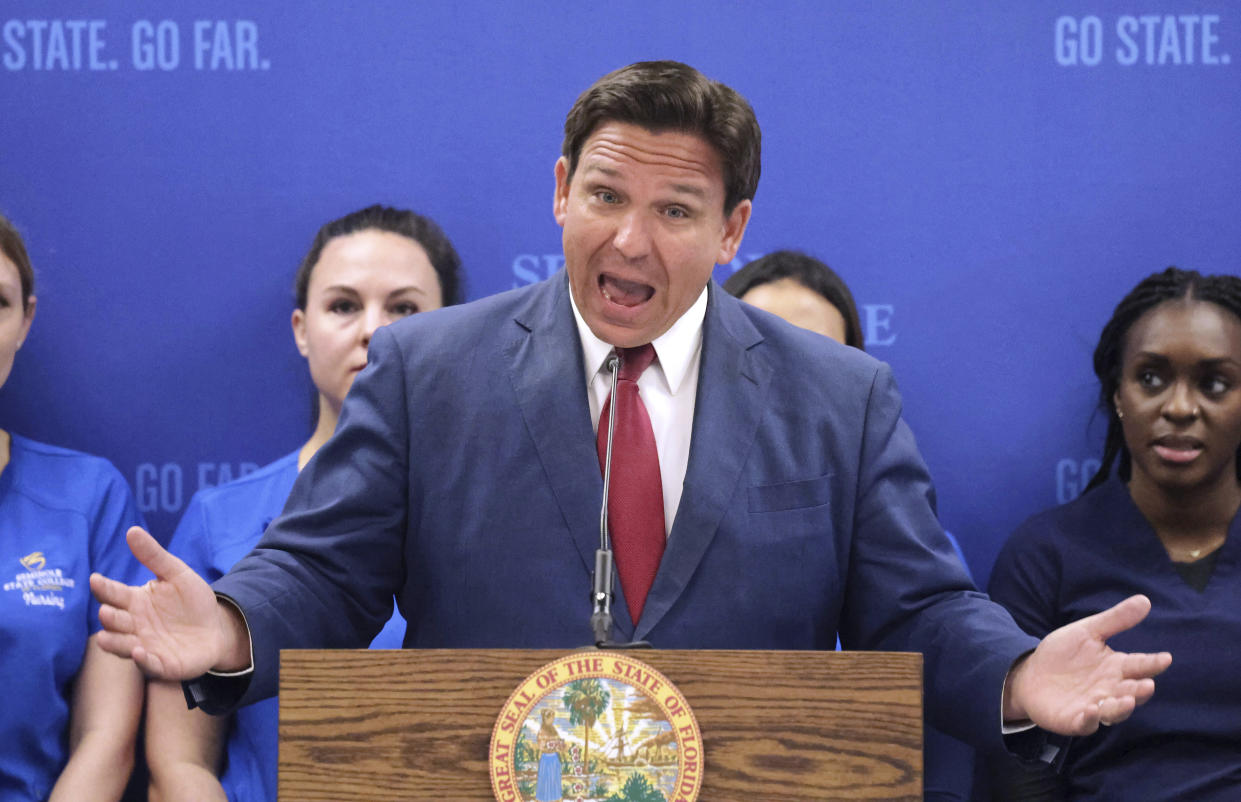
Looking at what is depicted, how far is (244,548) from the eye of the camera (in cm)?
238

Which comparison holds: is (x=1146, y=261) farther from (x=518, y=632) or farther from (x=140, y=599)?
(x=140, y=599)

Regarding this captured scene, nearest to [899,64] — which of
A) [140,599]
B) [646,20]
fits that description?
[646,20]

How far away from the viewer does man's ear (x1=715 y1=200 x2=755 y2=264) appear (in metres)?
1.59

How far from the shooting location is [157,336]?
2.68m

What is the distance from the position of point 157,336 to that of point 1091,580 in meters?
1.89

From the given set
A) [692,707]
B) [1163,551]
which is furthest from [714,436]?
[1163,551]

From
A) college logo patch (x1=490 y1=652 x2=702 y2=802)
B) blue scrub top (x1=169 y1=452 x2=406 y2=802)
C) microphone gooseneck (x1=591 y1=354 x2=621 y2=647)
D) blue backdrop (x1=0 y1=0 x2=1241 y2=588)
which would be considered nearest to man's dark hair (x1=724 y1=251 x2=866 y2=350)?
blue backdrop (x1=0 y1=0 x2=1241 y2=588)

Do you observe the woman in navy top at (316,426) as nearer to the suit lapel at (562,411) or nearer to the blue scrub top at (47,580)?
the blue scrub top at (47,580)

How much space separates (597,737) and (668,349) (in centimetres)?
59

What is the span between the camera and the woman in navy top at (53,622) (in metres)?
2.19

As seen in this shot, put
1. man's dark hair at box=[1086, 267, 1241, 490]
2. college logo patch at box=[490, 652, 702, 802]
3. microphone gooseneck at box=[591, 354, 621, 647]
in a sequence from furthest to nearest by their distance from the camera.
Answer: man's dark hair at box=[1086, 267, 1241, 490] → microphone gooseneck at box=[591, 354, 621, 647] → college logo patch at box=[490, 652, 702, 802]

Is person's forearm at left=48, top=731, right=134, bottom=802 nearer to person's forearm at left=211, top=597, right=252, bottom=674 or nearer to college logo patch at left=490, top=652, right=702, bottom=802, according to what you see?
person's forearm at left=211, top=597, right=252, bottom=674

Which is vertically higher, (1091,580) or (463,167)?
(463,167)

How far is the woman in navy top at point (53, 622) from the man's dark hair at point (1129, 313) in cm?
190
